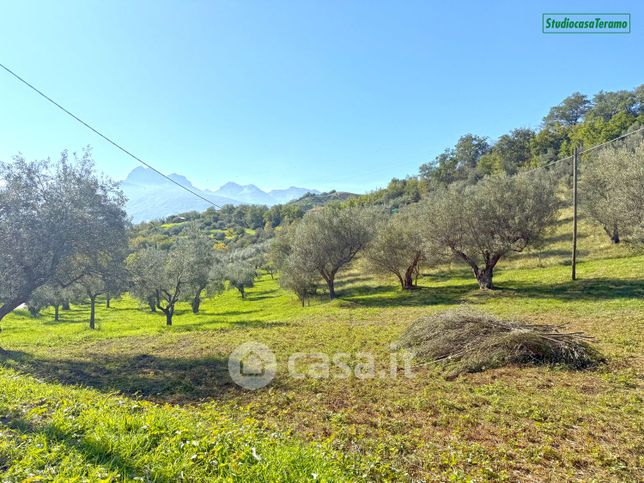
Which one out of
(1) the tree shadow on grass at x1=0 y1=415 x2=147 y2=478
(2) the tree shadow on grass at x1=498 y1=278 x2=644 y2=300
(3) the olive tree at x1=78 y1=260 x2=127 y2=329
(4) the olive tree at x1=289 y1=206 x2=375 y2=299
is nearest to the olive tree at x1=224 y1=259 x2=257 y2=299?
(4) the olive tree at x1=289 y1=206 x2=375 y2=299

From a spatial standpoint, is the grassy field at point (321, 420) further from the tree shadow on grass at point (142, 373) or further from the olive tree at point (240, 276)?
the olive tree at point (240, 276)

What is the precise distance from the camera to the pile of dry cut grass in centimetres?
799

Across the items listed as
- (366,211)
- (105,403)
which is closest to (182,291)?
(366,211)

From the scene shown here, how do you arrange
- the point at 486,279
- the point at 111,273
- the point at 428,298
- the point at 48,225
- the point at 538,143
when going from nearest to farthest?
the point at 48,225 < the point at 111,273 < the point at 486,279 < the point at 428,298 < the point at 538,143

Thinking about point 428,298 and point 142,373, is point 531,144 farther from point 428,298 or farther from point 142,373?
point 142,373

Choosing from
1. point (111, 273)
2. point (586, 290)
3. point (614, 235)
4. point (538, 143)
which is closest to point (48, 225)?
point (111, 273)

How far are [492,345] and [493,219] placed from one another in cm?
1567

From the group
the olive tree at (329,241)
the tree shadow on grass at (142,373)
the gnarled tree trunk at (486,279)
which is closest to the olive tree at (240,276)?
the olive tree at (329,241)

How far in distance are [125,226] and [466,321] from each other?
49.5 ft

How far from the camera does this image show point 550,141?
75312 millimetres

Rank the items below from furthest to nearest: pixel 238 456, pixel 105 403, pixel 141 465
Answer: pixel 105 403, pixel 238 456, pixel 141 465

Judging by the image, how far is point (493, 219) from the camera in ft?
70.5

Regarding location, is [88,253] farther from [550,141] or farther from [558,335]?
[550,141]

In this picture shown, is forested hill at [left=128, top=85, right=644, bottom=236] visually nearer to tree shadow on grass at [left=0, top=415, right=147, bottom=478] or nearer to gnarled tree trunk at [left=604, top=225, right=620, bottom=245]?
gnarled tree trunk at [left=604, top=225, right=620, bottom=245]
